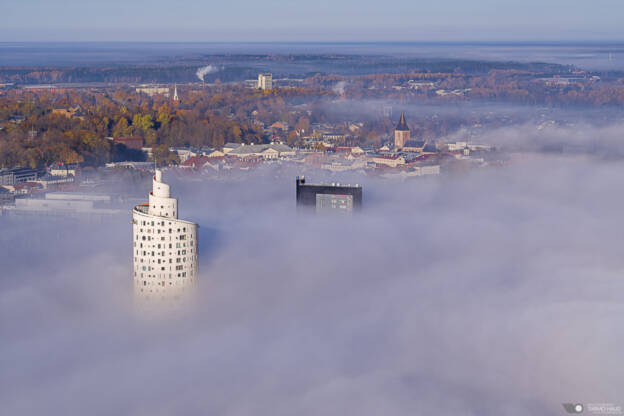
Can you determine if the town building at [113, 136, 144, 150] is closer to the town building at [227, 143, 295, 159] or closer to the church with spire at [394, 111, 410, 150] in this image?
the town building at [227, 143, 295, 159]

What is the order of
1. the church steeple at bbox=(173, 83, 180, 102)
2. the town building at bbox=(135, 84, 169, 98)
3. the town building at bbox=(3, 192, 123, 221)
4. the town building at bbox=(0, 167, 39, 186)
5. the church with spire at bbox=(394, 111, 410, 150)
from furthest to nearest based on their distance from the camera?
the town building at bbox=(135, 84, 169, 98) → the church steeple at bbox=(173, 83, 180, 102) → the church with spire at bbox=(394, 111, 410, 150) → the town building at bbox=(0, 167, 39, 186) → the town building at bbox=(3, 192, 123, 221)

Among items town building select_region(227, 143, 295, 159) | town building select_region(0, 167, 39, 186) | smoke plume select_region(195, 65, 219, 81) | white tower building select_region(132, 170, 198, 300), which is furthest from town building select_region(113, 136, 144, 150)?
smoke plume select_region(195, 65, 219, 81)

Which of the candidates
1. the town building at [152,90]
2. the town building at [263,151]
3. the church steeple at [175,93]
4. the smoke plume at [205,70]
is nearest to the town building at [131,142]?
the town building at [263,151]

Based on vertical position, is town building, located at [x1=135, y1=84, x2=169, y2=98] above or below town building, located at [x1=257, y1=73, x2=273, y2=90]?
below

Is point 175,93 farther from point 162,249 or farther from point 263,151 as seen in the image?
point 162,249

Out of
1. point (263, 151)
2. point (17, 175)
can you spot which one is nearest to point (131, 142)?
point (263, 151)

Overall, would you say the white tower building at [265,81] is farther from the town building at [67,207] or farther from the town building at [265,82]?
the town building at [67,207]

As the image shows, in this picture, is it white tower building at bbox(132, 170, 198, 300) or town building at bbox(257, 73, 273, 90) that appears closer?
white tower building at bbox(132, 170, 198, 300)
